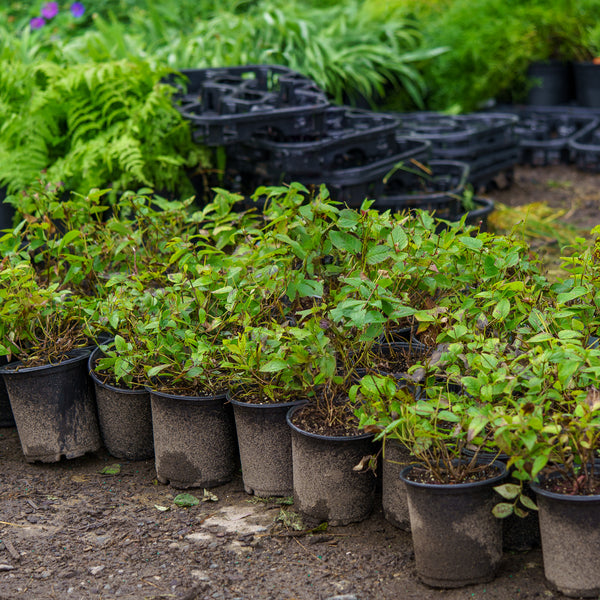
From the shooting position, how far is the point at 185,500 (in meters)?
2.73

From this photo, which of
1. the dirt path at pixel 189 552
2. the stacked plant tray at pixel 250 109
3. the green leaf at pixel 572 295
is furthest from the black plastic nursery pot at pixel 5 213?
the green leaf at pixel 572 295

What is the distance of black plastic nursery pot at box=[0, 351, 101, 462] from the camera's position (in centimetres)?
293

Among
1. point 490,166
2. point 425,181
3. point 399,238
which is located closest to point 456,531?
point 399,238

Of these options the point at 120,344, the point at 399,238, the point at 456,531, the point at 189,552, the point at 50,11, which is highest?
the point at 50,11

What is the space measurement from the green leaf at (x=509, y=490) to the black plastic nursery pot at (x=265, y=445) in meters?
0.76

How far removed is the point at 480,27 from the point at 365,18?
3.57ft

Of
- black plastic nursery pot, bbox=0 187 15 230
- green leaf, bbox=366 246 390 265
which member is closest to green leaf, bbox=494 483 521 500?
green leaf, bbox=366 246 390 265

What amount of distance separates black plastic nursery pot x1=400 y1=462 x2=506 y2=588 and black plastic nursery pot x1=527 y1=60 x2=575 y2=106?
6.17 meters

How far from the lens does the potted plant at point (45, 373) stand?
291cm

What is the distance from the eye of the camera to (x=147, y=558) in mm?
2428

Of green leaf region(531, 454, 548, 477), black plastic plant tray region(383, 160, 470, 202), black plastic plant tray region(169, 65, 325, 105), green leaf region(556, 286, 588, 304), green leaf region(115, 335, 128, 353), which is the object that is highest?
black plastic plant tray region(169, 65, 325, 105)

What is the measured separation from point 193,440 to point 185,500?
21 cm

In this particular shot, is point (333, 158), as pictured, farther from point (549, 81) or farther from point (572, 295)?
point (549, 81)

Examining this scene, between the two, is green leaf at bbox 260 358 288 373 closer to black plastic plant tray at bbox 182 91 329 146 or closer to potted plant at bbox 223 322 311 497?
potted plant at bbox 223 322 311 497
